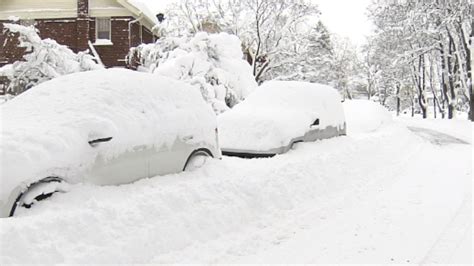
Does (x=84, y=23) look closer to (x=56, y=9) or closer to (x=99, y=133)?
(x=56, y=9)

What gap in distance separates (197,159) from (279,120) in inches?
110

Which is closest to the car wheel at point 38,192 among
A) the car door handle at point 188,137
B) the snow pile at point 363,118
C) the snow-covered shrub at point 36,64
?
the car door handle at point 188,137

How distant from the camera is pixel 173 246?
4.63 metres

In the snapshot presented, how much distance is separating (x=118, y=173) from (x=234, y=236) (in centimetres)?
144

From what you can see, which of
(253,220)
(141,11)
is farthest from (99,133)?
(141,11)

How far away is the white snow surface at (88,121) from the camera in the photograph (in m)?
4.33

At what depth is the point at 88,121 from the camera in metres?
5.00

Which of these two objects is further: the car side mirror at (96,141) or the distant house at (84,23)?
the distant house at (84,23)

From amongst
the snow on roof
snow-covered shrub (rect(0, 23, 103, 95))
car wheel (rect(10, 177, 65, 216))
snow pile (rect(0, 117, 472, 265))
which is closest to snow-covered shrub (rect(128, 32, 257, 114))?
snow-covered shrub (rect(0, 23, 103, 95))

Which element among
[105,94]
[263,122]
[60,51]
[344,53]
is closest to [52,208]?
[105,94]

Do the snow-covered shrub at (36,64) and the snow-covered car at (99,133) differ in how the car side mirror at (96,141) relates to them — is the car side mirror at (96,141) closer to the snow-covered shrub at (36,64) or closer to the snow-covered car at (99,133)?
the snow-covered car at (99,133)

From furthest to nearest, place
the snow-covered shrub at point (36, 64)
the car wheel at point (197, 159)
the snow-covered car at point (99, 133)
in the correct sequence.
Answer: the snow-covered shrub at point (36, 64)
the car wheel at point (197, 159)
the snow-covered car at point (99, 133)

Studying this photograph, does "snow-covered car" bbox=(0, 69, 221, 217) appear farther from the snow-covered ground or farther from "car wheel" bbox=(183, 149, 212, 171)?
the snow-covered ground

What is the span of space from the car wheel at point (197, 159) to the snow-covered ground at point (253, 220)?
0.12 metres
